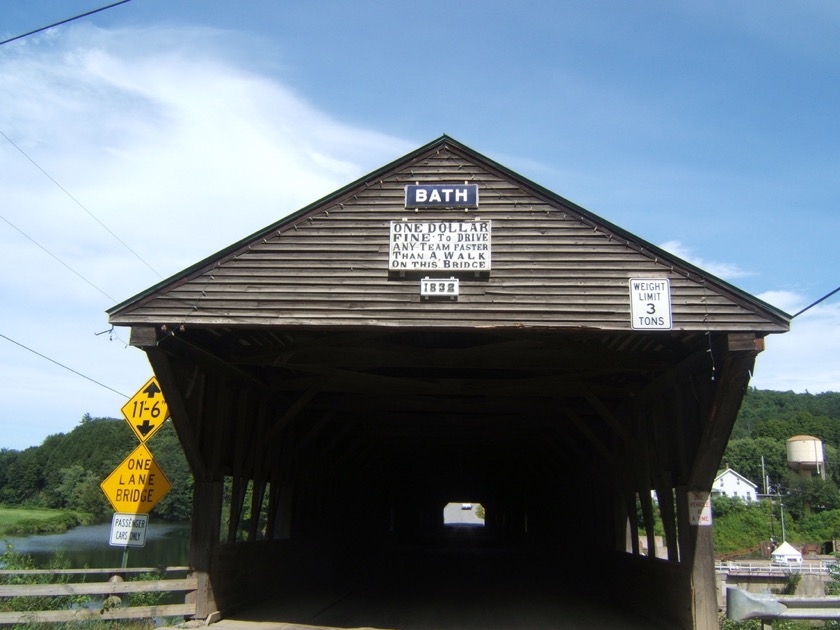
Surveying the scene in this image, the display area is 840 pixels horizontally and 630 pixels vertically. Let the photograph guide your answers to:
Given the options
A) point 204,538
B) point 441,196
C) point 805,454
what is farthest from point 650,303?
point 805,454

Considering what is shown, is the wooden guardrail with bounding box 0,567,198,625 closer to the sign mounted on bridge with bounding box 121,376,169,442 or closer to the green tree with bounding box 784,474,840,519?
the sign mounted on bridge with bounding box 121,376,169,442

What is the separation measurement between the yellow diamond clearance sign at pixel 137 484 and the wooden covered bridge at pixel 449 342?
0.58m

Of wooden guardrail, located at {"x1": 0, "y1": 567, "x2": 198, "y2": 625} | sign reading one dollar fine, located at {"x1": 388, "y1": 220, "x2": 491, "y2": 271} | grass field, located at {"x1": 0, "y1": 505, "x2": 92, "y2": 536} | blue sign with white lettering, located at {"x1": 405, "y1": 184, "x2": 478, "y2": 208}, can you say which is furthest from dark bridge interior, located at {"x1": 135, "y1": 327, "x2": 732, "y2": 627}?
grass field, located at {"x1": 0, "y1": 505, "x2": 92, "y2": 536}

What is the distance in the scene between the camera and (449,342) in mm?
12680

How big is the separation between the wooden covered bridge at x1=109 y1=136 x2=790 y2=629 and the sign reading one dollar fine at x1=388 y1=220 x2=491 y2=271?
0.08 feet

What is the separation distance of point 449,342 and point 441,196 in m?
3.10

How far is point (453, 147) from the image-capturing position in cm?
1058

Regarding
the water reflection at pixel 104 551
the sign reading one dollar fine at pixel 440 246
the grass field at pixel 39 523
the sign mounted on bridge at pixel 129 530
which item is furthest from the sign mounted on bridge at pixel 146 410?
the grass field at pixel 39 523

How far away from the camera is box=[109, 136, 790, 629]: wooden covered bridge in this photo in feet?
32.0

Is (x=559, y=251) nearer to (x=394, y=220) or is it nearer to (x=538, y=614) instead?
(x=394, y=220)

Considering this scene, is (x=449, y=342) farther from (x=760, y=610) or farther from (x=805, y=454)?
(x=805, y=454)

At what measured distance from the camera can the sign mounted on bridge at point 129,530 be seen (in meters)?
10.3

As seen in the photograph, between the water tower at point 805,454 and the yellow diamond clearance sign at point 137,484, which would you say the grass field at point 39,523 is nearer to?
the yellow diamond clearance sign at point 137,484

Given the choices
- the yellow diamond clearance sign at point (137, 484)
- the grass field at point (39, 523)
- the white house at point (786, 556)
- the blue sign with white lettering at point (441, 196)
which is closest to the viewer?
the blue sign with white lettering at point (441, 196)
